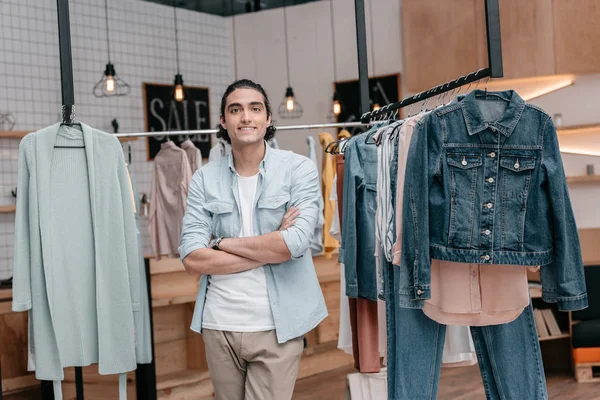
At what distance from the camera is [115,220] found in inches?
133

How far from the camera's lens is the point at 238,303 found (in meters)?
2.76

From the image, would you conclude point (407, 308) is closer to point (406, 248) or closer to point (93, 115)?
point (406, 248)

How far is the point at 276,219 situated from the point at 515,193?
86 cm

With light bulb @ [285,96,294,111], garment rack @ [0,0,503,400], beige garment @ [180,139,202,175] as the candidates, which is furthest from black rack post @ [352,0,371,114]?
light bulb @ [285,96,294,111]

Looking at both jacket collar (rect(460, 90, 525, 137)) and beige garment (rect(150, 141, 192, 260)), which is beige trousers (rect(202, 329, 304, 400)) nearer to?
jacket collar (rect(460, 90, 525, 137))

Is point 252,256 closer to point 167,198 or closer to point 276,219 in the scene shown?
point 276,219

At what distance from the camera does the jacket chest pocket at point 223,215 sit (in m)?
2.91

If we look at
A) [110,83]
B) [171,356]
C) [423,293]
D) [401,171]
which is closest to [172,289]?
[171,356]

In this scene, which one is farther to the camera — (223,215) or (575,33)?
(575,33)

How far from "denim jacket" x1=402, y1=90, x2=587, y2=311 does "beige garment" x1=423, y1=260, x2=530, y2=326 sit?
0.09 metres

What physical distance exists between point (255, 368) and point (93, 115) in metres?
5.49

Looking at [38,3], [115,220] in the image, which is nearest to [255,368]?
[115,220]

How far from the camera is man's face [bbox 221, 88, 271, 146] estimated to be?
288 centimetres

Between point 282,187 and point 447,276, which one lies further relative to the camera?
point 282,187
